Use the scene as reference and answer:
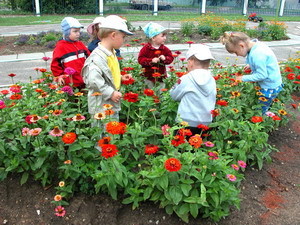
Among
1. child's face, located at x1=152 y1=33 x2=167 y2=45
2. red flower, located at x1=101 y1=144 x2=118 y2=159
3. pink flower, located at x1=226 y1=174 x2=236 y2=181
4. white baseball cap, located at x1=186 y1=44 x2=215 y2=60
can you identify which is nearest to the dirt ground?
pink flower, located at x1=226 y1=174 x2=236 y2=181

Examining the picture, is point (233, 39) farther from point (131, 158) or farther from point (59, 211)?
point (59, 211)

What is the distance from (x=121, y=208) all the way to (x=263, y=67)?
2291mm

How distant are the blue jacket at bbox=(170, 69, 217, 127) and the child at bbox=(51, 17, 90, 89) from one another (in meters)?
1.39

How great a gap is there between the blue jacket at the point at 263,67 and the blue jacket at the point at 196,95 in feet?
2.64

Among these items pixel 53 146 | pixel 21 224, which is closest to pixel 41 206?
pixel 21 224

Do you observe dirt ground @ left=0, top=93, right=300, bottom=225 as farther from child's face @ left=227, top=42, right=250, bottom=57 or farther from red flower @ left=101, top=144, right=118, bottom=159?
child's face @ left=227, top=42, right=250, bottom=57

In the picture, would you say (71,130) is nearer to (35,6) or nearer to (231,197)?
(231,197)

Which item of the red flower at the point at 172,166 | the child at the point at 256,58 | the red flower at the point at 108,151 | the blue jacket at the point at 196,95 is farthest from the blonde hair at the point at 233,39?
the red flower at the point at 108,151

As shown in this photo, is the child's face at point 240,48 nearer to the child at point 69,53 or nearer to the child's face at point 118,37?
the child's face at point 118,37

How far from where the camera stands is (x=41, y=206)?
8.67 feet

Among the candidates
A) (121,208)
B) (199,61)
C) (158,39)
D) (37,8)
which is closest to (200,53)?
(199,61)

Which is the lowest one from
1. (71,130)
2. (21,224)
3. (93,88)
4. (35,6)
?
(21,224)

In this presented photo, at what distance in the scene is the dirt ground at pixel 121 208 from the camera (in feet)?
8.31

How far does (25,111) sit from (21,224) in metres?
1.05
